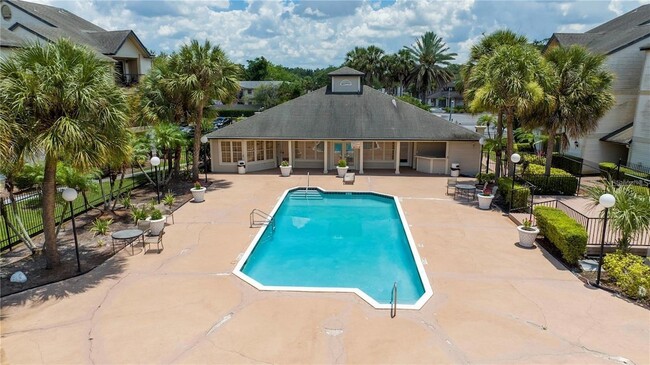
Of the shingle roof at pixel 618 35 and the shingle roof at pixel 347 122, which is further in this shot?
the shingle roof at pixel 347 122

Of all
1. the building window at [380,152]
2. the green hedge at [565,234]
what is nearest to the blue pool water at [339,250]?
the green hedge at [565,234]

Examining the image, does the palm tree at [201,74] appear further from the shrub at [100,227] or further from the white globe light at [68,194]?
the white globe light at [68,194]

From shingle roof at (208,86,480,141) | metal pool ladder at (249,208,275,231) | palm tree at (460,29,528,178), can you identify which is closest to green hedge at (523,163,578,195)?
palm tree at (460,29,528,178)

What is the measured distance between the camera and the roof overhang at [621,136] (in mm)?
24219

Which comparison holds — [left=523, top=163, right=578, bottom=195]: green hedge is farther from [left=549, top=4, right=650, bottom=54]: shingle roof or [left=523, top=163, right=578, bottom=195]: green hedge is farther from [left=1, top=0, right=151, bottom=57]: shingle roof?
[left=1, top=0, right=151, bottom=57]: shingle roof

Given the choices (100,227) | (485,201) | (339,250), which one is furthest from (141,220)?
(485,201)

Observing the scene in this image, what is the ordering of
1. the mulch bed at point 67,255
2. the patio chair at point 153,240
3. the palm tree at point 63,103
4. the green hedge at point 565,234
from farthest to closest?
the patio chair at point 153,240
the green hedge at point 565,234
the mulch bed at point 67,255
the palm tree at point 63,103

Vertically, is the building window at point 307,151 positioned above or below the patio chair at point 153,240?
above

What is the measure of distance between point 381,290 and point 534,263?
4982mm

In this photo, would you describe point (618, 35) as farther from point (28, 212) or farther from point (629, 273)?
point (28, 212)

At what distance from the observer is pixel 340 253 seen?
1442 centimetres

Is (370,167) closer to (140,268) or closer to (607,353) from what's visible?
(140,268)

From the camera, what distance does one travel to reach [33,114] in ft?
33.5

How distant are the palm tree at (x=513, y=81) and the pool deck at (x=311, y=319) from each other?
8027 millimetres
